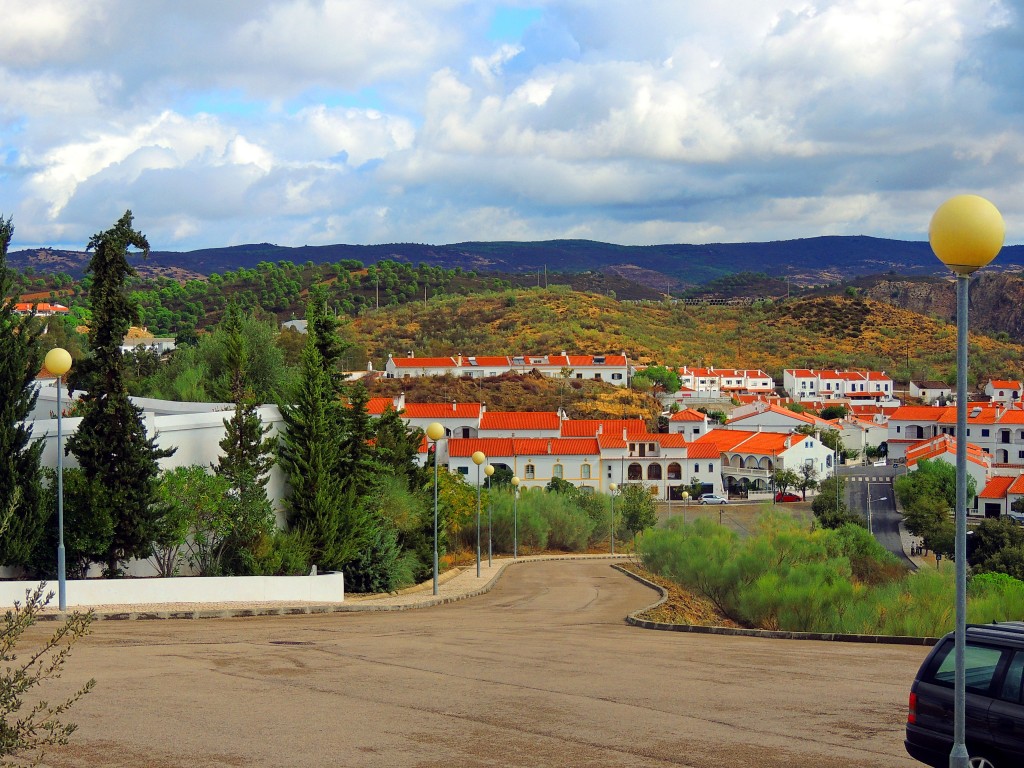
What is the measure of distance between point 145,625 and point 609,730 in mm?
10286

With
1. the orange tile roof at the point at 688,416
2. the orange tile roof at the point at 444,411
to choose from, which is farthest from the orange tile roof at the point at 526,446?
the orange tile roof at the point at 688,416

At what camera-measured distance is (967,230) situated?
252 inches

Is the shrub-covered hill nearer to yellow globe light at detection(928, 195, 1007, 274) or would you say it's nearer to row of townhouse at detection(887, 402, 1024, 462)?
row of townhouse at detection(887, 402, 1024, 462)

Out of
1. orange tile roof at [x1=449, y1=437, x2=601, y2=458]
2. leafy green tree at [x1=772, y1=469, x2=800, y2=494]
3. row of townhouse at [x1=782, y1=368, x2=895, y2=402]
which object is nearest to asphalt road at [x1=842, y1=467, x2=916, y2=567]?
leafy green tree at [x1=772, y1=469, x2=800, y2=494]

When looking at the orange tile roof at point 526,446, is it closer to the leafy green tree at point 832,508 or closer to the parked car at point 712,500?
the parked car at point 712,500

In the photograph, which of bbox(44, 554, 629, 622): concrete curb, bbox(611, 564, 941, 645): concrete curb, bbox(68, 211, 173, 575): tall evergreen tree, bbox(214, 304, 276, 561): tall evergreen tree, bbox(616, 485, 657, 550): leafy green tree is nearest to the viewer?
bbox(611, 564, 941, 645): concrete curb

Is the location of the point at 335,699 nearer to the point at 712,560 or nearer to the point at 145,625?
the point at 145,625

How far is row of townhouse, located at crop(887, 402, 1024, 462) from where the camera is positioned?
90.8 metres

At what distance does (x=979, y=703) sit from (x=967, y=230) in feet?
11.5

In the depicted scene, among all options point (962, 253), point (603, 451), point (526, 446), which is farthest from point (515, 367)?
point (962, 253)

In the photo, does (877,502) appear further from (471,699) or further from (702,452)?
(471,699)

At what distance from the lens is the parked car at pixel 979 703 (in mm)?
7570

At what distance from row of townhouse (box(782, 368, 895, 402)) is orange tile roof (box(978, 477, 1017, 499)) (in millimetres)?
48313

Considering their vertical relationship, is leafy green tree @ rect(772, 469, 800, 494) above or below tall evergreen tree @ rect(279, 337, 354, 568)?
below
